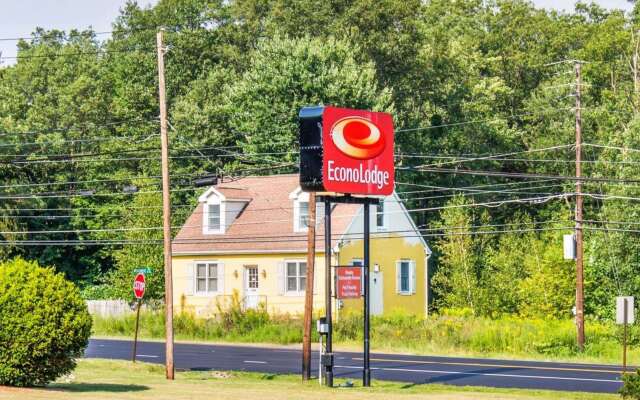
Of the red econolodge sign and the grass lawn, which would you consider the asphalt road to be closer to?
the grass lawn

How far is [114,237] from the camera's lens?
252 feet

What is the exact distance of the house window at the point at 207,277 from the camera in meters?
63.0

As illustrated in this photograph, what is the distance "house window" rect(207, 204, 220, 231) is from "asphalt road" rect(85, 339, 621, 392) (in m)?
14.1

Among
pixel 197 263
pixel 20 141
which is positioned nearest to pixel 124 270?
pixel 197 263

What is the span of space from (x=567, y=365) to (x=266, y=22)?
43757mm

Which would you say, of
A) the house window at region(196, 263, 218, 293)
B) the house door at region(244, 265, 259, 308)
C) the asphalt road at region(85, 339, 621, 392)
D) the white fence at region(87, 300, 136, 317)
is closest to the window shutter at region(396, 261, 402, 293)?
the house door at region(244, 265, 259, 308)

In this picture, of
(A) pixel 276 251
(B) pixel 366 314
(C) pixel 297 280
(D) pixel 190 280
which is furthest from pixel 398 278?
(B) pixel 366 314

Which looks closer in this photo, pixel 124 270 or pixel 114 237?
pixel 124 270

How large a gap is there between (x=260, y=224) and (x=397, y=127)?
41.4ft

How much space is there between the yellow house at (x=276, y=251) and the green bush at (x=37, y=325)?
32.1m

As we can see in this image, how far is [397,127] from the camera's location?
70.2 m

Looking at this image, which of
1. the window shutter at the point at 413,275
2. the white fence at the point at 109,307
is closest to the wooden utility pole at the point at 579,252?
the window shutter at the point at 413,275

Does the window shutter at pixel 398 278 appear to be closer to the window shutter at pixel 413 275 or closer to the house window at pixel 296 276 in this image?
the window shutter at pixel 413 275

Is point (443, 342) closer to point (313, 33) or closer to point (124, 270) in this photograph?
point (124, 270)
